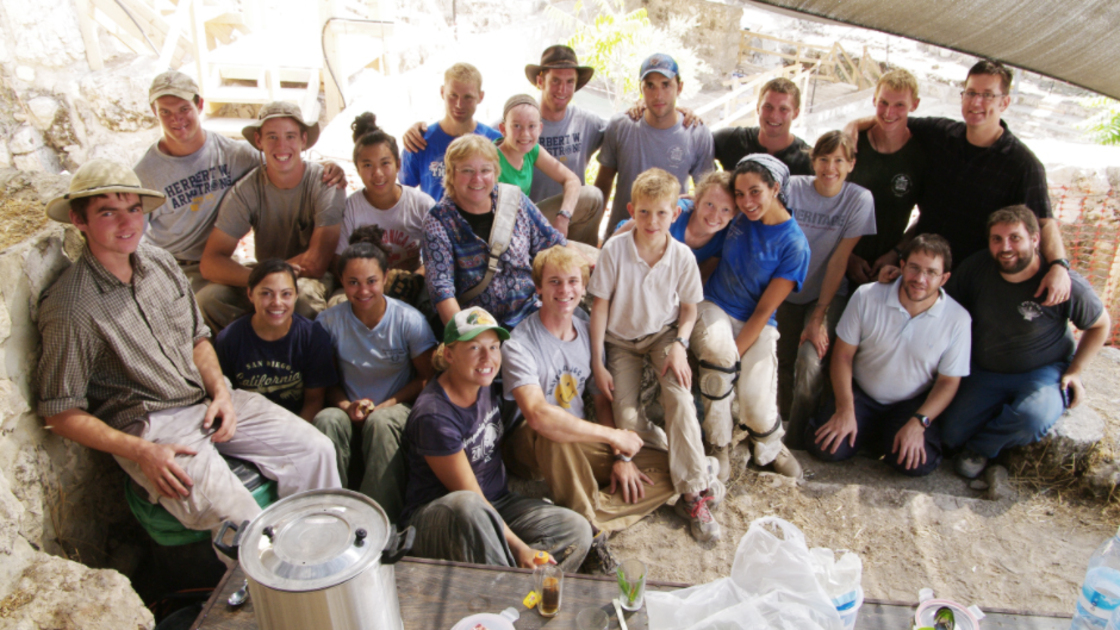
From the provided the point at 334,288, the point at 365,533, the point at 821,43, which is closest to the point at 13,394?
the point at 334,288

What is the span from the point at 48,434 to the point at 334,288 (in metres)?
1.60

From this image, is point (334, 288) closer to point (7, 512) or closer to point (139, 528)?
point (139, 528)

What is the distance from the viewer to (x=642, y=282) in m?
3.58

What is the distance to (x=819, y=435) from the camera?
4.21 m

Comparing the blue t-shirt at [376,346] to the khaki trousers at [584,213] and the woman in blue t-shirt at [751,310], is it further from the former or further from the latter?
the woman in blue t-shirt at [751,310]

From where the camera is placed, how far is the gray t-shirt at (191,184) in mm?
3932

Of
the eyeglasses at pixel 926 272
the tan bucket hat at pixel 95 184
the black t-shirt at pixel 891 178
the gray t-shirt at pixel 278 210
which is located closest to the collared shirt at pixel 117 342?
the tan bucket hat at pixel 95 184

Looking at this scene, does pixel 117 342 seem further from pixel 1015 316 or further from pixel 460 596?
pixel 1015 316

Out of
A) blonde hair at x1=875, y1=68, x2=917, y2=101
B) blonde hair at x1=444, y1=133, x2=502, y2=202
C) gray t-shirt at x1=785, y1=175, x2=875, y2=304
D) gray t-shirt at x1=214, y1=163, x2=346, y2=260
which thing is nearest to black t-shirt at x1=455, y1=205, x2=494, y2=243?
blonde hair at x1=444, y1=133, x2=502, y2=202

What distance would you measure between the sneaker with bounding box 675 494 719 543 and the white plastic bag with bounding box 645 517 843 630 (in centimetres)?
165

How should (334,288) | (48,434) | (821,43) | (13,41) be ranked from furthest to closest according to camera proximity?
(821,43) → (13,41) → (334,288) → (48,434)

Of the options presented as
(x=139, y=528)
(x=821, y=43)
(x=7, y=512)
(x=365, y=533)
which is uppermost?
(x=821, y=43)

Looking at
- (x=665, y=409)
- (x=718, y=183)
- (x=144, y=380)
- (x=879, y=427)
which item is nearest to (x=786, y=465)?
(x=879, y=427)

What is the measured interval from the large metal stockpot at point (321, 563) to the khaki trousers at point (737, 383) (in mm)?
2237
